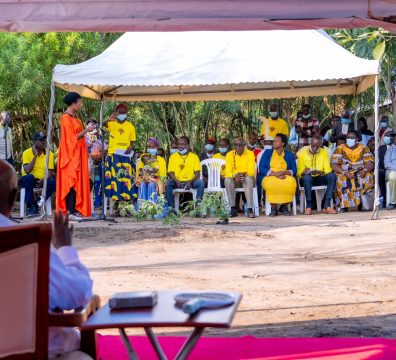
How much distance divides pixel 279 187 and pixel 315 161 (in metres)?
0.89

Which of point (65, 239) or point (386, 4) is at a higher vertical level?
point (386, 4)

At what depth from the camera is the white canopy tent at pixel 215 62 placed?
46.9ft

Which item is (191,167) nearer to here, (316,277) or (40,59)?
(40,59)

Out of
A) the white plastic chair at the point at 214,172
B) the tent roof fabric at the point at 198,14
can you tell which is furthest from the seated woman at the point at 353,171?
the tent roof fabric at the point at 198,14

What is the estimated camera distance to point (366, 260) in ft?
31.3

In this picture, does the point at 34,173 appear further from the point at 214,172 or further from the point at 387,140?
the point at 387,140

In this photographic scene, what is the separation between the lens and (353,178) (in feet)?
53.2

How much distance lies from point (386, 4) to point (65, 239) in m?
2.95

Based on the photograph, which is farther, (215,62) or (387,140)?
(387,140)

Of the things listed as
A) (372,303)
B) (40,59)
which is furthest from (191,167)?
(372,303)

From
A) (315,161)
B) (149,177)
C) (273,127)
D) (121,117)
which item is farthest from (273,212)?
(121,117)

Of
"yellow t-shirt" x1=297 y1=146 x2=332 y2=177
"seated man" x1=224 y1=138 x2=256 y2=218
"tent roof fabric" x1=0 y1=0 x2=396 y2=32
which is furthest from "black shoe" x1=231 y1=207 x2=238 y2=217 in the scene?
"tent roof fabric" x1=0 y1=0 x2=396 y2=32

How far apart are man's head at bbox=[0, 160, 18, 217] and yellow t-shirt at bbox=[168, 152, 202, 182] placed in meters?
12.5

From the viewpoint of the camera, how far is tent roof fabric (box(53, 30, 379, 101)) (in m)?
14.3
